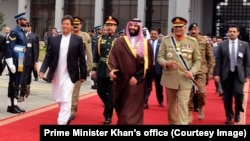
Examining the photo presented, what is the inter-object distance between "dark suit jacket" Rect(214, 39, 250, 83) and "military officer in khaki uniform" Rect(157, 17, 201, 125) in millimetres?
1199

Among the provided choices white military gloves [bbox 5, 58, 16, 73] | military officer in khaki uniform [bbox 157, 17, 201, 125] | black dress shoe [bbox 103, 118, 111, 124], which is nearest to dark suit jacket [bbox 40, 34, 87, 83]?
black dress shoe [bbox 103, 118, 111, 124]

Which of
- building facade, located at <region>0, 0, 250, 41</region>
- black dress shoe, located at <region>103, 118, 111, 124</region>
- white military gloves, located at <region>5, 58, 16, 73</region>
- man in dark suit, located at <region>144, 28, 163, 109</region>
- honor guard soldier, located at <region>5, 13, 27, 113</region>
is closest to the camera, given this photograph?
black dress shoe, located at <region>103, 118, 111, 124</region>

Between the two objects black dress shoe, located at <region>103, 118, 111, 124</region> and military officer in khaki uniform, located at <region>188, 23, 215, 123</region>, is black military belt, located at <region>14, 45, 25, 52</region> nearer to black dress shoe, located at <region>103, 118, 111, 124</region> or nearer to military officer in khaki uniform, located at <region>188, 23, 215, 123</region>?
black dress shoe, located at <region>103, 118, 111, 124</region>

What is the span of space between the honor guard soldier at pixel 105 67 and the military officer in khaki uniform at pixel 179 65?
51.5 inches

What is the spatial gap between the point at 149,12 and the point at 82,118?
3084 cm

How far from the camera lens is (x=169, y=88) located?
25.2 ft

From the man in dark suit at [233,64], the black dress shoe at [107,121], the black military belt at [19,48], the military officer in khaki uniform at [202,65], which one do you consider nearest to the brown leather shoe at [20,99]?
the black military belt at [19,48]

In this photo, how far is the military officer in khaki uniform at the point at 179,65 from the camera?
750 cm

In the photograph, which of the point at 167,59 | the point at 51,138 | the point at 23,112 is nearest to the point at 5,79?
the point at 23,112

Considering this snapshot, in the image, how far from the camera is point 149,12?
39312mm

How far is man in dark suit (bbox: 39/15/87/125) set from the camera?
744 centimetres

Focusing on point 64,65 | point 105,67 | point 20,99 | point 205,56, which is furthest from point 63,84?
point 20,99

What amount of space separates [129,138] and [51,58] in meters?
2.91

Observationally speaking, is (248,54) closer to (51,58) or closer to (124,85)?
(124,85)
